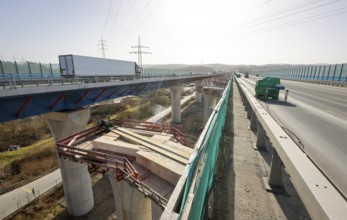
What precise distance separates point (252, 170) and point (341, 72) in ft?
130

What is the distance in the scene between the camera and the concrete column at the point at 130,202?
42.7 feet

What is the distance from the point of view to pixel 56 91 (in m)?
13.3

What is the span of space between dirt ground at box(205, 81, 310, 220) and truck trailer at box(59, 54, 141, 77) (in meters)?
21.9

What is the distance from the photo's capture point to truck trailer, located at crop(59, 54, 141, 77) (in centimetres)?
2666

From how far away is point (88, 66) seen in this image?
29.2 meters

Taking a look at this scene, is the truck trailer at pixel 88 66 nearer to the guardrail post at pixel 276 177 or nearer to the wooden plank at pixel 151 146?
the wooden plank at pixel 151 146

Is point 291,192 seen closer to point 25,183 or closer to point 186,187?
point 186,187

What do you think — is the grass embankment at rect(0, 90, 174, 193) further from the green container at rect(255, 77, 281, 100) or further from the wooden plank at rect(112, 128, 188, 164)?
the green container at rect(255, 77, 281, 100)

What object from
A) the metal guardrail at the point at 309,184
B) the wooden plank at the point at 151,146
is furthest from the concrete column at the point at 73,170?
the metal guardrail at the point at 309,184

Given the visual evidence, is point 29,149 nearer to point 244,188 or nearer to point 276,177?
point 244,188

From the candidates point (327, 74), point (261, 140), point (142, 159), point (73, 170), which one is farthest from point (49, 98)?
point (327, 74)

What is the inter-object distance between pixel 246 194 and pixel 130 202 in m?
11.7

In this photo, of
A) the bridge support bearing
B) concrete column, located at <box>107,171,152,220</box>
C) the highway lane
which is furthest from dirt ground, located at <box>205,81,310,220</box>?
concrete column, located at <box>107,171,152,220</box>

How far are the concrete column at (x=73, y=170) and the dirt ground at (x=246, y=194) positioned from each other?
15.9 metres
